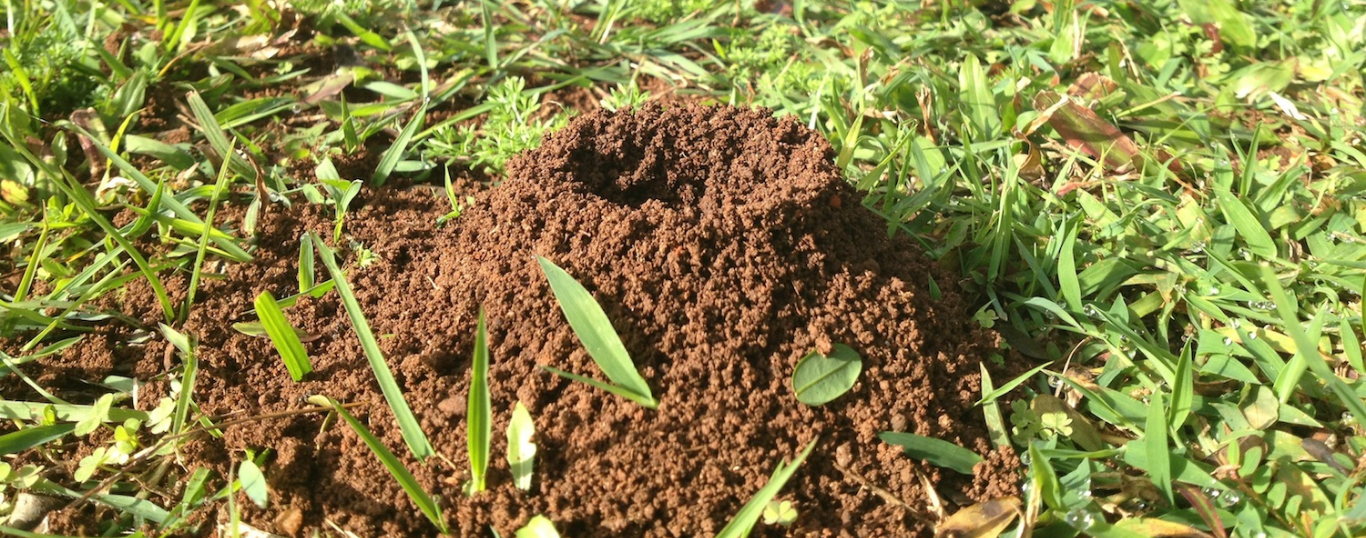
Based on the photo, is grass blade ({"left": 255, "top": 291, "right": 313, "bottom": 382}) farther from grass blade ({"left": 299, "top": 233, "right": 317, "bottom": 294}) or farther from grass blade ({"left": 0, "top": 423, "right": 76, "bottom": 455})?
grass blade ({"left": 0, "top": 423, "right": 76, "bottom": 455})

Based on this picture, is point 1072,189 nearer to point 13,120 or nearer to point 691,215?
point 691,215

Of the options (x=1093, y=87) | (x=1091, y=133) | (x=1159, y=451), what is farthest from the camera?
(x=1093, y=87)

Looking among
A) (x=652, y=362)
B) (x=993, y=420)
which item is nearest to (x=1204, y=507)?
(x=993, y=420)

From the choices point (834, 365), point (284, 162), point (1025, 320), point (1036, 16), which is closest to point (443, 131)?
point (284, 162)

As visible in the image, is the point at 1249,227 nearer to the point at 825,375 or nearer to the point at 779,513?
the point at 825,375

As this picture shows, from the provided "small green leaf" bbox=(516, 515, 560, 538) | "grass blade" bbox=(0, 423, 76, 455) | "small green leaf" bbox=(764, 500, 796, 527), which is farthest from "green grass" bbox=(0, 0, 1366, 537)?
"small green leaf" bbox=(764, 500, 796, 527)

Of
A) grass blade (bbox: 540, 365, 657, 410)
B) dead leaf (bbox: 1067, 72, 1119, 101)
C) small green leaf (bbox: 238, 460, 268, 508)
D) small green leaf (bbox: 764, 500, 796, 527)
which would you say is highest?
grass blade (bbox: 540, 365, 657, 410)

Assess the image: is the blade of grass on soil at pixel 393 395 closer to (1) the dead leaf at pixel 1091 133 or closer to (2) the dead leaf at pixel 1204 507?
(2) the dead leaf at pixel 1204 507
